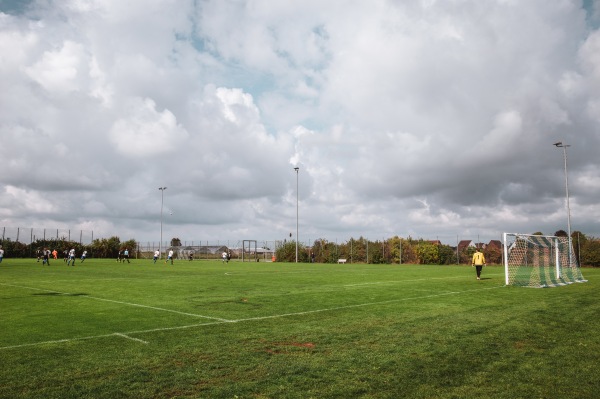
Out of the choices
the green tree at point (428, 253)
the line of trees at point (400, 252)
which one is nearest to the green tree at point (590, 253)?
the line of trees at point (400, 252)

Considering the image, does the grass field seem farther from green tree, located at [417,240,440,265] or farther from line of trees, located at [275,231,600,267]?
green tree, located at [417,240,440,265]

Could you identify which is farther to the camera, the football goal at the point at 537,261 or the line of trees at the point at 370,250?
the line of trees at the point at 370,250

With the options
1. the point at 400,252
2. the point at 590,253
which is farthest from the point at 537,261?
the point at 400,252

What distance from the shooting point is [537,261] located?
2511 cm

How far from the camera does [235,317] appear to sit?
11734 millimetres

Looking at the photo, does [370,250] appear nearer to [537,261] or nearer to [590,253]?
[590,253]

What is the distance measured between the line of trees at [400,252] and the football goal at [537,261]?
2713 centimetres

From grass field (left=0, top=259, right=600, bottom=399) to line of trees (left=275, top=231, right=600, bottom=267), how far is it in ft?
135

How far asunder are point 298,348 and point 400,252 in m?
55.1

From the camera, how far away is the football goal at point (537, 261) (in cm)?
2308

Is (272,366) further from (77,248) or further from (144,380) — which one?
(77,248)

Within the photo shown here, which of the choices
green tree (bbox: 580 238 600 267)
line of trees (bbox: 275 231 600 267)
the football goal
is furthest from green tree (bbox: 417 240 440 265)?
the football goal

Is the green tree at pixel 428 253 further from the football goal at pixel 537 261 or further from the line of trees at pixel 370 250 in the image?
the football goal at pixel 537 261

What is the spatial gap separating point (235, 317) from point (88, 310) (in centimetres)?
453
